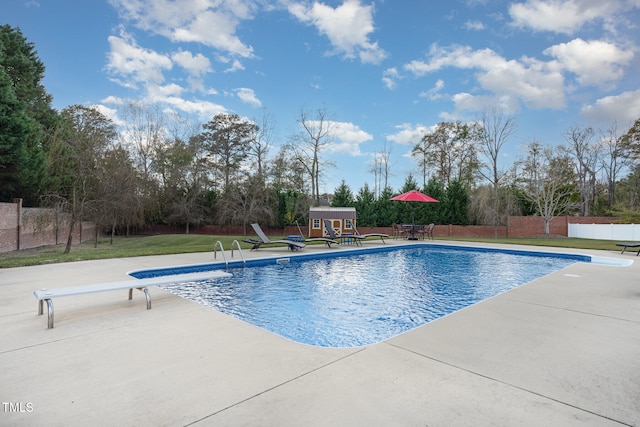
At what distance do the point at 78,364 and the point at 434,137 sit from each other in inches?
1175

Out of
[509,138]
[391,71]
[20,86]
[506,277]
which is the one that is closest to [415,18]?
[391,71]

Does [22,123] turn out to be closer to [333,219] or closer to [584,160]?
[333,219]

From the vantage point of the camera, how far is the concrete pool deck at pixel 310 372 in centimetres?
201

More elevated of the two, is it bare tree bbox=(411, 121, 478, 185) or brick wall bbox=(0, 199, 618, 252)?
bare tree bbox=(411, 121, 478, 185)

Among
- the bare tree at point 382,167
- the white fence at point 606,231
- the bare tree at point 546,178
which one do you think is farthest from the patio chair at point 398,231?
the bare tree at point 382,167

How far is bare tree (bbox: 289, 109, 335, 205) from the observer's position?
26.0 m

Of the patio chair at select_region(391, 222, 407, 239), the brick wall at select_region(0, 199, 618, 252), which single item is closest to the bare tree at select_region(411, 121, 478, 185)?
the brick wall at select_region(0, 199, 618, 252)

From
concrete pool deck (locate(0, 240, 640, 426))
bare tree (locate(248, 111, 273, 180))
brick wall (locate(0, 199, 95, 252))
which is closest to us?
concrete pool deck (locate(0, 240, 640, 426))

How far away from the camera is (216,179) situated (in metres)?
26.4

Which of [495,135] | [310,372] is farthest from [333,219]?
[310,372]

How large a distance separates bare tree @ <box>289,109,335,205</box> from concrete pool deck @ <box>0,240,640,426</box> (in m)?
22.7

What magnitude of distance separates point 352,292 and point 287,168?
2102 cm

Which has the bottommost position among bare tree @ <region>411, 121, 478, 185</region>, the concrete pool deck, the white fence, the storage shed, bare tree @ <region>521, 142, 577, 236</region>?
the concrete pool deck

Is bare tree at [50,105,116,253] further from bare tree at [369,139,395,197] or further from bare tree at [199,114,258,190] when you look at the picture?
bare tree at [369,139,395,197]
